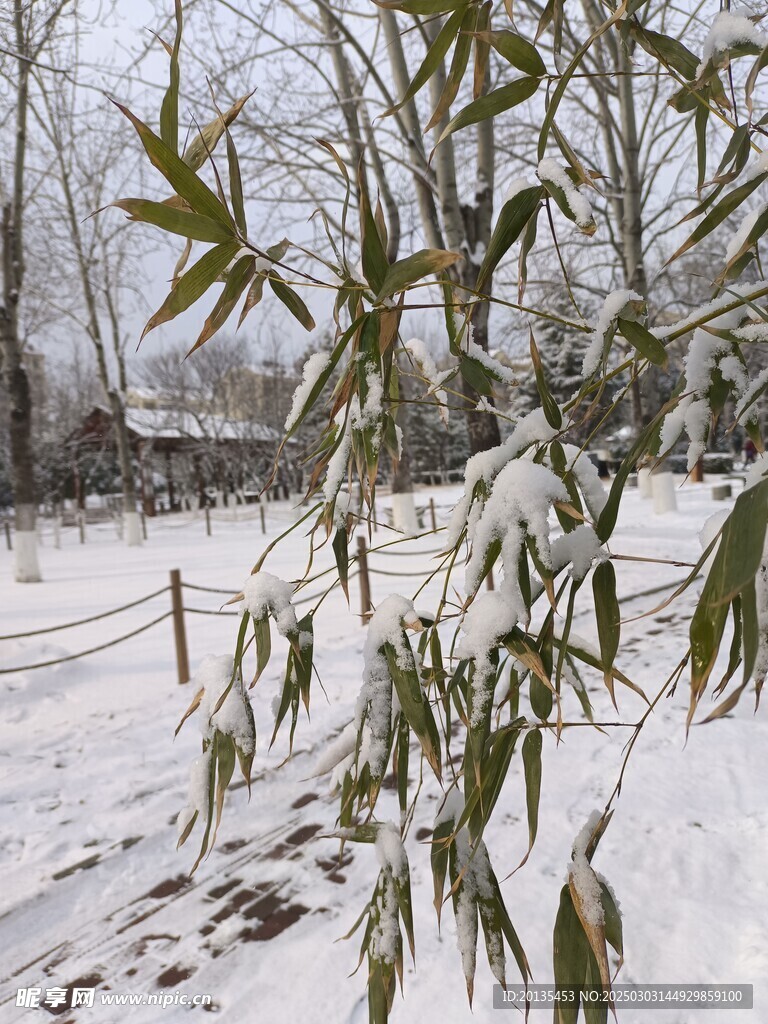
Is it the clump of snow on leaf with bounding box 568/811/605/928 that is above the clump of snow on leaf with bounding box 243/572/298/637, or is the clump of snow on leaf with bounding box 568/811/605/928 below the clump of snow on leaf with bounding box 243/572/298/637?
below

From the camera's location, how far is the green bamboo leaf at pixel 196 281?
784 millimetres

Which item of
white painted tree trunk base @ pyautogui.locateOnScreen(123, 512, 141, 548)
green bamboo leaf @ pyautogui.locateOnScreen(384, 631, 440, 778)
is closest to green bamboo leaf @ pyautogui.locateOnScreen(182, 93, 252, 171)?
green bamboo leaf @ pyautogui.locateOnScreen(384, 631, 440, 778)

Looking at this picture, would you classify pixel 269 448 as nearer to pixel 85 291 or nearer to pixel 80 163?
pixel 85 291

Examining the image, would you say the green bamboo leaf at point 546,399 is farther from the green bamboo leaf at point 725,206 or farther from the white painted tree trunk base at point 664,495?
the white painted tree trunk base at point 664,495

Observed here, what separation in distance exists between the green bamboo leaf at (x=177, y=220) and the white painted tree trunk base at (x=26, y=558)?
11.0 metres

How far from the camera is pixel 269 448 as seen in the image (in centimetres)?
2948

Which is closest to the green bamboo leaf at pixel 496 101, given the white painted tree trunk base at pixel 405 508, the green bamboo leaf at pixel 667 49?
the green bamboo leaf at pixel 667 49

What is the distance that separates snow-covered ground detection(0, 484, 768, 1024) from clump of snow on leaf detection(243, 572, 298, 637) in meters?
0.46

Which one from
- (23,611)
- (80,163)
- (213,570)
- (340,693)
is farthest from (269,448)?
(340,693)

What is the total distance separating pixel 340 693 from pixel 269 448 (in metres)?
25.6

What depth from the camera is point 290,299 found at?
1.01 m

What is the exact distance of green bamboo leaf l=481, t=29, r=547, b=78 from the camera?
86 cm

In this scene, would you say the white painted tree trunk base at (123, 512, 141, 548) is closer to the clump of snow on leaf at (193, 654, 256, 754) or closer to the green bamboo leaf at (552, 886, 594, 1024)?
the clump of snow on leaf at (193, 654, 256, 754)

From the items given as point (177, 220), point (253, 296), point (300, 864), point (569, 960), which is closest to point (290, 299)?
point (253, 296)
